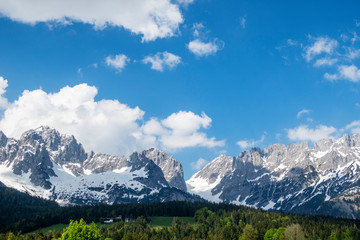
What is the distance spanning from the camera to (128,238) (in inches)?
6063

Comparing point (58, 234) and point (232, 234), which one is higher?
point (232, 234)

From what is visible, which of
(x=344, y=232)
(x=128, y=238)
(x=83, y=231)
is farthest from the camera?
(x=344, y=232)

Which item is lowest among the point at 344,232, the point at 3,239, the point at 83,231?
the point at 3,239

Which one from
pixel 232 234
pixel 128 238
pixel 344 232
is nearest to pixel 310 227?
pixel 344 232

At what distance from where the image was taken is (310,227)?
627ft

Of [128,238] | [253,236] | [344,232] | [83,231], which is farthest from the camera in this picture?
[344,232]

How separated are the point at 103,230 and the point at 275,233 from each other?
3210 inches

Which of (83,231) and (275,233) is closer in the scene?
(83,231)

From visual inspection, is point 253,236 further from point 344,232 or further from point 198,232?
point 344,232

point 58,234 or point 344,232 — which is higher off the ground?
point 344,232

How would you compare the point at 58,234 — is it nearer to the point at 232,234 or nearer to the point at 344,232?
the point at 232,234

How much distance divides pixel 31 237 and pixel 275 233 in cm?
10775

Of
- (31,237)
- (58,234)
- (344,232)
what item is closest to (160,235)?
(58,234)

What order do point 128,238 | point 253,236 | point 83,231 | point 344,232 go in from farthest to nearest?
point 344,232 → point 253,236 → point 128,238 → point 83,231
